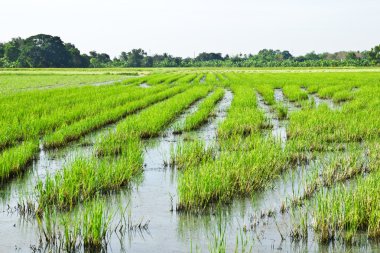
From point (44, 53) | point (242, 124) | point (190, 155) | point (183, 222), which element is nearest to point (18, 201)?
point (183, 222)

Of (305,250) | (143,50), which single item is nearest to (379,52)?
(143,50)

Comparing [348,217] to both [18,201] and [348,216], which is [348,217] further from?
[18,201]

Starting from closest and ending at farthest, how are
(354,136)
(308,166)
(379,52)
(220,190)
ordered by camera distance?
(220,190) < (308,166) < (354,136) < (379,52)

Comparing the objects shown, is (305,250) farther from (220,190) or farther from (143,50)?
(143,50)

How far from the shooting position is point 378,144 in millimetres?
5996

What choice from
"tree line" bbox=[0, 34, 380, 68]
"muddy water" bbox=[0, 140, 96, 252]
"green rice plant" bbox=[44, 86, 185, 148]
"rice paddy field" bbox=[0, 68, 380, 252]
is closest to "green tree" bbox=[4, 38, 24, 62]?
"tree line" bbox=[0, 34, 380, 68]

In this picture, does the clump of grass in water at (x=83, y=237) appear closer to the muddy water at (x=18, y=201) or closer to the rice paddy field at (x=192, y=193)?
the rice paddy field at (x=192, y=193)

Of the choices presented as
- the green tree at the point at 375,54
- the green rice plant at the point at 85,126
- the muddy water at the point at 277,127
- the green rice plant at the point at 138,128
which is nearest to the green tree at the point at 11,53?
the green tree at the point at 375,54

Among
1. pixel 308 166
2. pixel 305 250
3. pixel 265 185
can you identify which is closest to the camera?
pixel 305 250

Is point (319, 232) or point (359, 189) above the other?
point (359, 189)

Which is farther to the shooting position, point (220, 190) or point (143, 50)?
point (143, 50)

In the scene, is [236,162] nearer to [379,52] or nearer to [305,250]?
[305,250]

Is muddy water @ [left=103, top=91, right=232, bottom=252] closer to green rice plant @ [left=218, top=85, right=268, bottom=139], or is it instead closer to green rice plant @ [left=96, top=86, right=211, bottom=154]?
green rice plant @ [left=96, top=86, right=211, bottom=154]

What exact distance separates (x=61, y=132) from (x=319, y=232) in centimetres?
480
